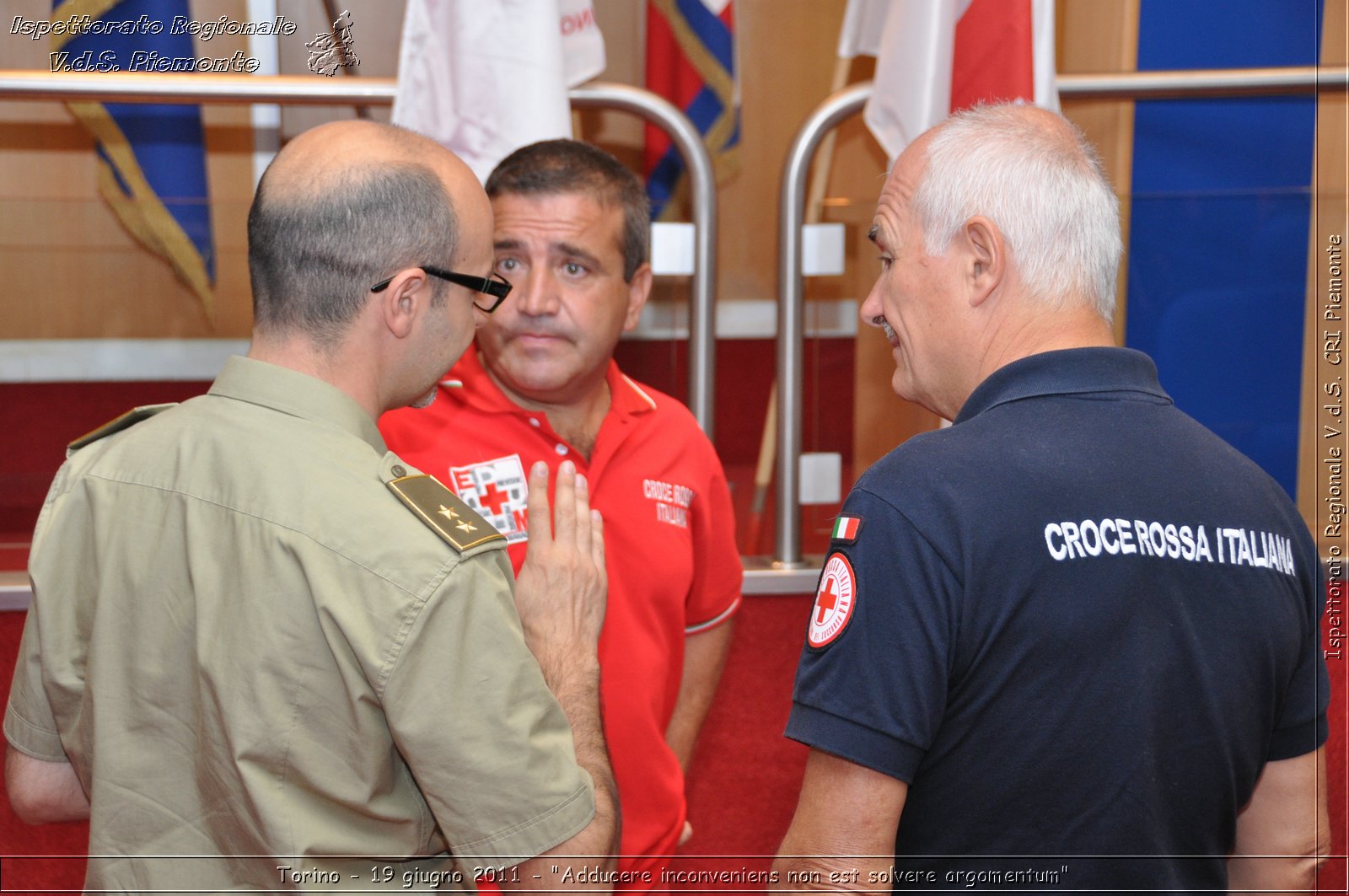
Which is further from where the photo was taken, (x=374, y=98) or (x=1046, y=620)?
(x=374, y=98)

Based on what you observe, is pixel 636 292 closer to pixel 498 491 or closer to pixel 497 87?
pixel 498 491

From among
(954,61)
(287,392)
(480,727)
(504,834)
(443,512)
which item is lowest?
(504,834)

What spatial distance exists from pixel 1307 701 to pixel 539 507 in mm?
944

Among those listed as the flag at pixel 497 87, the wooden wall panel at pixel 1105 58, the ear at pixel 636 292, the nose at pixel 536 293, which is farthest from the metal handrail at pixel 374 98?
the wooden wall panel at pixel 1105 58

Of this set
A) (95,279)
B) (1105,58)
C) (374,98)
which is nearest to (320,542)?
(95,279)

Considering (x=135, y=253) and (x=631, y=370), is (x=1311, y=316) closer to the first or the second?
(x=631, y=370)

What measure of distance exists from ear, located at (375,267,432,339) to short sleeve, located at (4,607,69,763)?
0.52 m

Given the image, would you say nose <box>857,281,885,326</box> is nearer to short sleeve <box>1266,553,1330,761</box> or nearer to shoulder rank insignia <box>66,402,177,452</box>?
short sleeve <box>1266,553,1330,761</box>

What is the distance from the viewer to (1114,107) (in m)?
2.94

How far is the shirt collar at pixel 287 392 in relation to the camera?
122cm

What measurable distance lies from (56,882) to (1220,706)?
7.25ft

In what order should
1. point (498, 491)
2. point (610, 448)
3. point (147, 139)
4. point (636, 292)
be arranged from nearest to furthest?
point (498, 491) < point (610, 448) < point (636, 292) < point (147, 139)

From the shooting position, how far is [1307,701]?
131 centimetres

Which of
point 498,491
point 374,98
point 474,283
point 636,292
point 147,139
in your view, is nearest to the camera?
point 474,283
